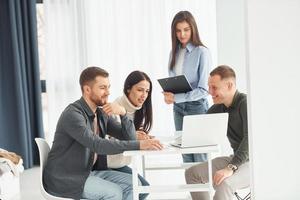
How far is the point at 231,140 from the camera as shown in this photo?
2.75 metres

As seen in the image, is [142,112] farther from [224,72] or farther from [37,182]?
[37,182]

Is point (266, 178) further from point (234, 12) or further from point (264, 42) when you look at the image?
point (234, 12)

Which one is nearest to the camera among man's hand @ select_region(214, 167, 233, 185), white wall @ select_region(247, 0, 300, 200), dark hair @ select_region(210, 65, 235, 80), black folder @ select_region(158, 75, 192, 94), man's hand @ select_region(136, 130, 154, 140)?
white wall @ select_region(247, 0, 300, 200)

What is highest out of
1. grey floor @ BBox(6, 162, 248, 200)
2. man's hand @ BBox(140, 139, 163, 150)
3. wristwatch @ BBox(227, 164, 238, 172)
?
man's hand @ BBox(140, 139, 163, 150)

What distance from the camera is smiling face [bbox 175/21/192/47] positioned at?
3409 millimetres

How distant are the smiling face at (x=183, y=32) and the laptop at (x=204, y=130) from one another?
136cm

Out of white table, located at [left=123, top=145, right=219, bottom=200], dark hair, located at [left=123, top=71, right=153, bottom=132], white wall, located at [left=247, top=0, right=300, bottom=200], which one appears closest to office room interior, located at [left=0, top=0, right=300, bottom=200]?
dark hair, located at [left=123, top=71, right=153, bottom=132]

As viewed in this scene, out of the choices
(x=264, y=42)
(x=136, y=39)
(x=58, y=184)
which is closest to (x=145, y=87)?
(x=58, y=184)

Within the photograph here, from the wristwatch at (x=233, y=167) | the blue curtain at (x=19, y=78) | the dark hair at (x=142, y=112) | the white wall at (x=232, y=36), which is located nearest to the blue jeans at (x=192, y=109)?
the dark hair at (x=142, y=112)

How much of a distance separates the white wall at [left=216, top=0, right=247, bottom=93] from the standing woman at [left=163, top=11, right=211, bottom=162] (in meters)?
1.69

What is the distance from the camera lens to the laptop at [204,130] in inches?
84.4

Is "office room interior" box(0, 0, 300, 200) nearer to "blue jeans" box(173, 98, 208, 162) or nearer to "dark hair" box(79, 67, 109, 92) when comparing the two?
"blue jeans" box(173, 98, 208, 162)

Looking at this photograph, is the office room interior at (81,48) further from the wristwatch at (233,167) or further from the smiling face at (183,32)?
the wristwatch at (233,167)

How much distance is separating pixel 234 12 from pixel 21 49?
2.33 m
